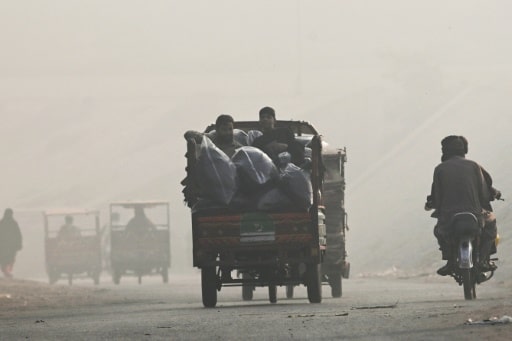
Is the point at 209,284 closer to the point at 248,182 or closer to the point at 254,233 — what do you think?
the point at 254,233

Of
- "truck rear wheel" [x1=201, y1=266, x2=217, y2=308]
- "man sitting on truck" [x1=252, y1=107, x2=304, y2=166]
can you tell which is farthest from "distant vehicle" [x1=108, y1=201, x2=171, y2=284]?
"truck rear wheel" [x1=201, y1=266, x2=217, y2=308]

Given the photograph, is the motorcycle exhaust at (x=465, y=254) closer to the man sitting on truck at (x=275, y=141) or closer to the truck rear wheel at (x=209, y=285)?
the man sitting on truck at (x=275, y=141)

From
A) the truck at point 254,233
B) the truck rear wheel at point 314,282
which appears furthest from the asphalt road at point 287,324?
the truck rear wheel at point 314,282

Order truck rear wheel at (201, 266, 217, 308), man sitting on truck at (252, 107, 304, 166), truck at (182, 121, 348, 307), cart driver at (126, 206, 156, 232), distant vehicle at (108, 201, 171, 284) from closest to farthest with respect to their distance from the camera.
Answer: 1. truck at (182, 121, 348, 307)
2. truck rear wheel at (201, 266, 217, 308)
3. man sitting on truck at (252, 107, 304, 166)
4. distant vehicle at (108, 201, 171, 284)
5. cart driver at (126, 206, 156, 232)

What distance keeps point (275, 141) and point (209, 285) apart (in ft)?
6.79

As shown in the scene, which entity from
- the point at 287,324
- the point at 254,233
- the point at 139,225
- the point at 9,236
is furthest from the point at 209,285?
the point at 139,225

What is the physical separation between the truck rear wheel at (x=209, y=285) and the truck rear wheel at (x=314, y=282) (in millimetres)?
1202

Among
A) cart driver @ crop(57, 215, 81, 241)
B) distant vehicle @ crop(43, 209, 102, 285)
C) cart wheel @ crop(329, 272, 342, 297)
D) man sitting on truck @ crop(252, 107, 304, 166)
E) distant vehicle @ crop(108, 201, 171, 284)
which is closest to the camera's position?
man sitting on truck @ crop(252, 107, 304, 166)

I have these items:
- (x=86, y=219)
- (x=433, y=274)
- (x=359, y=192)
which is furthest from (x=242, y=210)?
(x=86, y=219)

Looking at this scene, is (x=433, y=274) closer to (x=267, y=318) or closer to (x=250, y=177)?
(x=250, y=177)

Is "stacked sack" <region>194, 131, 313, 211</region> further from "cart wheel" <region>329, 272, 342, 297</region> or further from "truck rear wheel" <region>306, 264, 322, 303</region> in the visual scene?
"cart wheel" <region>329, 272, 342, 297</region>

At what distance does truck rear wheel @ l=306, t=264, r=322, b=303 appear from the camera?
745 inches

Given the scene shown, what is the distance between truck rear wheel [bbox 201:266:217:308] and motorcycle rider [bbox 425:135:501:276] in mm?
2978

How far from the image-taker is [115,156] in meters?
140
